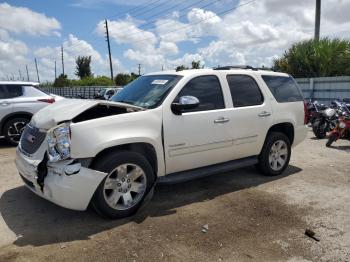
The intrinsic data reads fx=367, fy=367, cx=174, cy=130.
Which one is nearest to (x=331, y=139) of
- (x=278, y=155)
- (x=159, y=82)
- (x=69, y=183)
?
(x=278, y=155)

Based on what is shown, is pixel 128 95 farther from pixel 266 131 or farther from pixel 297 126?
pixel 297 126

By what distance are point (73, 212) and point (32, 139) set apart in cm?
106

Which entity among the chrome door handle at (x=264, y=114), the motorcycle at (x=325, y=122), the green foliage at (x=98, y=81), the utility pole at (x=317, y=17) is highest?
the utility pole at (x=317, y=17)

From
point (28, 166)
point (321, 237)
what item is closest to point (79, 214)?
point (28, 166)

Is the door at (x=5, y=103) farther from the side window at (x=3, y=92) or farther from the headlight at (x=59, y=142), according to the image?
the headlight at (x=59, y=142)

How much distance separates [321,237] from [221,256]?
4.09 ft

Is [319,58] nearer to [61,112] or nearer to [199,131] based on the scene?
[199,131]

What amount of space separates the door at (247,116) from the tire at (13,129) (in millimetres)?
5982

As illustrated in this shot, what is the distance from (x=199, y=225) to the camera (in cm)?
437

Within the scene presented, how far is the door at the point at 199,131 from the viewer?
15.9 feet

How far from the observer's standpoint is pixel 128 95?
18.0ft

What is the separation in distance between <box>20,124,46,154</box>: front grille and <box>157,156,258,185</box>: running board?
1.57m

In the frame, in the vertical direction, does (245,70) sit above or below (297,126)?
above

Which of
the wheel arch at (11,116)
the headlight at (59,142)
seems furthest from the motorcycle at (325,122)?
the headlight at (59,142)
